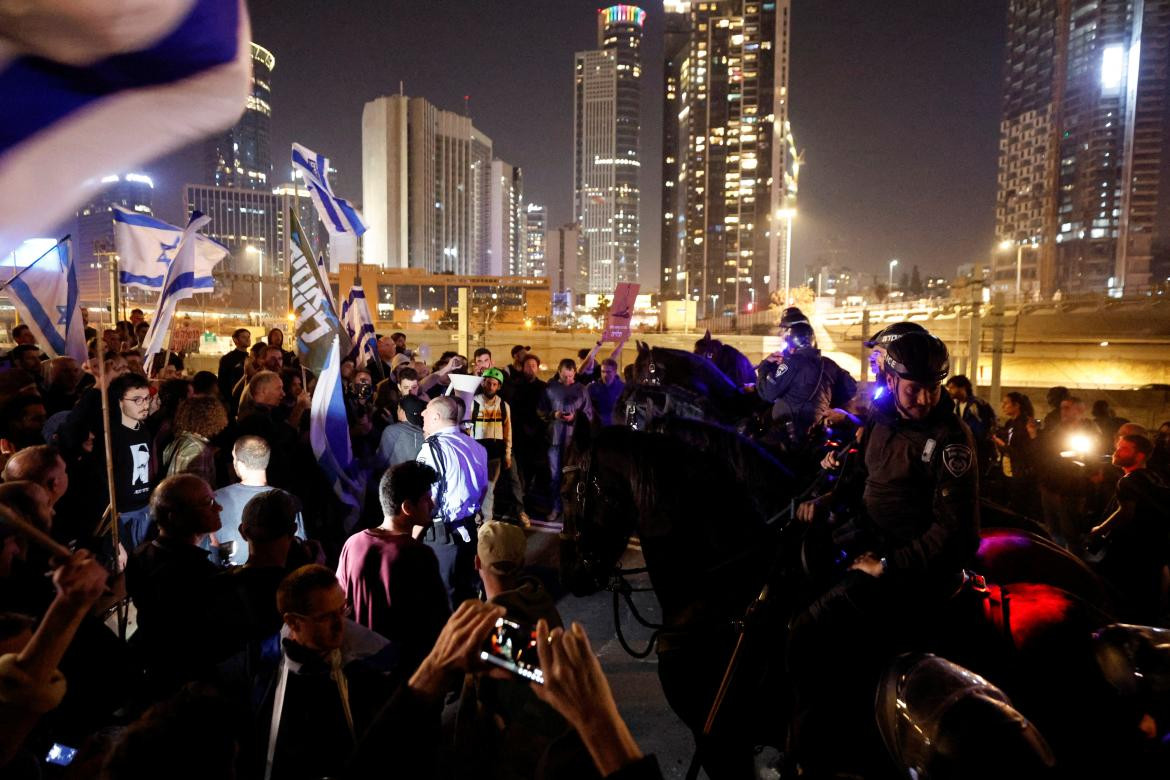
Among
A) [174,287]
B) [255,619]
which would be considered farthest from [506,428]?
[255,619]

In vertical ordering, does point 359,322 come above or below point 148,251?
below

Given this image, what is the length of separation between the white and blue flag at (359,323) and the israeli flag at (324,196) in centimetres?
81

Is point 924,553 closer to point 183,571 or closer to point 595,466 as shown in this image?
point 595,466

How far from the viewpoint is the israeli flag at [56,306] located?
6.77 meters

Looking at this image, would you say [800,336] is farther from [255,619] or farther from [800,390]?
[255,619]

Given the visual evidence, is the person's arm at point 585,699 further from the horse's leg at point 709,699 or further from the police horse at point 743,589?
the horse's leg at point 709,699

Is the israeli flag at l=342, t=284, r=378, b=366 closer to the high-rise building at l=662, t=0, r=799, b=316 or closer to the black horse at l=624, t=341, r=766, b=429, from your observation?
the black horse at l=624, t=341, r=766, b=429

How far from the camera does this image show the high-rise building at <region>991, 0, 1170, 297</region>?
295 feet

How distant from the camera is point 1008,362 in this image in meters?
21.4

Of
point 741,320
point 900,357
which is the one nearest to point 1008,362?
point 900,357

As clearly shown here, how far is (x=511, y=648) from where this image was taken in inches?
64.7

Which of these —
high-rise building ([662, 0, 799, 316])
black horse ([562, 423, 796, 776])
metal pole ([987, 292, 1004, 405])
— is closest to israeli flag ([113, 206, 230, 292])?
black horse ([562, 423, 796, 776])

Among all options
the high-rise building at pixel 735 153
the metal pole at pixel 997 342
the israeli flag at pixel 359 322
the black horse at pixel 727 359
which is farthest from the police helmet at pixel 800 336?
the high-rise building at pixel 735 153

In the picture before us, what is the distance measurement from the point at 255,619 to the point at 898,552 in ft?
8.55
